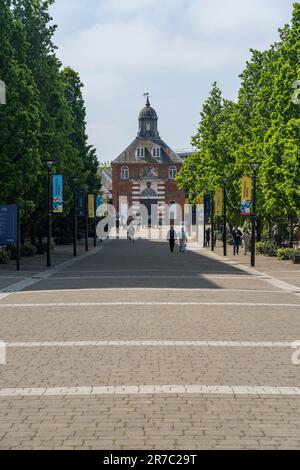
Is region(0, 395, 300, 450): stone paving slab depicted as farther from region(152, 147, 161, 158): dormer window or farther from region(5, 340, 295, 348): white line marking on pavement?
region(152, 147, 161, 158): dormer window

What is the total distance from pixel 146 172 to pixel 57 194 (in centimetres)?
8710

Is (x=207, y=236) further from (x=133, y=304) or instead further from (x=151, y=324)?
(x=151, y=324)

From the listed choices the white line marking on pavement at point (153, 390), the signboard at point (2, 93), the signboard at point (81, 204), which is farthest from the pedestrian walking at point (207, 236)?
the white line marking on pavement at point (153, 390)

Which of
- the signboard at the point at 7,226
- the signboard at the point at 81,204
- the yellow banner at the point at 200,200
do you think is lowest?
the signboard at the point at 7,226

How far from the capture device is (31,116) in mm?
33031

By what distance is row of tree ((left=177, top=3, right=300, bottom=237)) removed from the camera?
3403 centimetres

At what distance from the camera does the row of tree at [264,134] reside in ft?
112

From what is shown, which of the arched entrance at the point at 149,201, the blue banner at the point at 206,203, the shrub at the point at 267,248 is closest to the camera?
the shrub at the point at 267,248

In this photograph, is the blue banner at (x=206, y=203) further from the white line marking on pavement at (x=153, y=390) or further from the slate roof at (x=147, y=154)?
the slate roof at (x=147, y=154)

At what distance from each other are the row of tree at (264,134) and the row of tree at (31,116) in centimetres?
1010

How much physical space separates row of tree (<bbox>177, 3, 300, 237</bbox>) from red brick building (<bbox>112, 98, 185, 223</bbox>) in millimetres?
56139

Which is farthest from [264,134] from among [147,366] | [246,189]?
[147,366]
